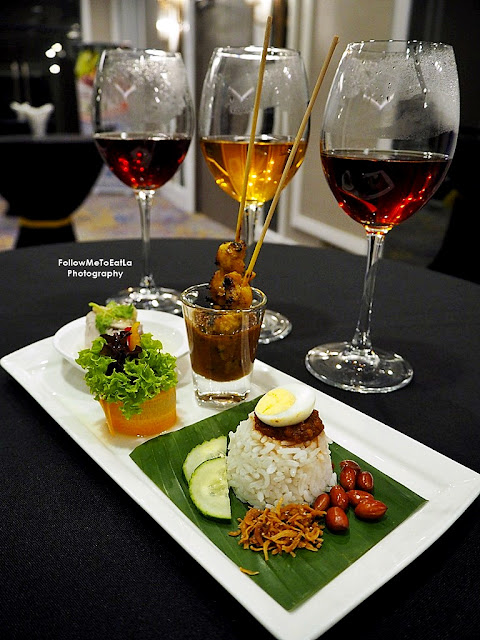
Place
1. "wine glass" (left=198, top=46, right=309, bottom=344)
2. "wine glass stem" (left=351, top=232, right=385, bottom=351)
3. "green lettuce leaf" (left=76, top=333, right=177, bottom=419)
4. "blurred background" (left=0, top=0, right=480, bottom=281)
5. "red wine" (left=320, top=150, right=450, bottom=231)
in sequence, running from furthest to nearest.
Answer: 1. "blurred background" (left=0, top=0, right=480, bottom=281)
2. "wine glass" (left=198, top=46, right=309, bottom=344)
3. "wine glass stem" (left=351, top=232, right=385, bottom=351)
4. "red wine" (left=320, top=150, right=450, bottom=231)
5. "green lettuce leaf" (left=76, top=333, right=177, bottom=419)

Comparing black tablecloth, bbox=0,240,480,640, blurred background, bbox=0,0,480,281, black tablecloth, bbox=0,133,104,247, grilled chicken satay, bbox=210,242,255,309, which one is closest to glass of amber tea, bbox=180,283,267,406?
grilled chicken satay, bbox=210,242,255,309

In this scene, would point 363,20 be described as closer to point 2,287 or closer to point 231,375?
point 2,287

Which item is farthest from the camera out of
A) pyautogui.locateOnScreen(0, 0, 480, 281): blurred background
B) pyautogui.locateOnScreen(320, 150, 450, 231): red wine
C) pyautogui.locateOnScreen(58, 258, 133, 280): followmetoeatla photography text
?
pyautogui.locateOnScreen(0, 0, 480, 281): blurred background

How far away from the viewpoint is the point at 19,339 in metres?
1.00

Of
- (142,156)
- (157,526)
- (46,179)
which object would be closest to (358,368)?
(157,526)

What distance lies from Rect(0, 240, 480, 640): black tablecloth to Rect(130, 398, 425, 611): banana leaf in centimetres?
3

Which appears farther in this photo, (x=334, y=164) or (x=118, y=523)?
(x=334, y=164)

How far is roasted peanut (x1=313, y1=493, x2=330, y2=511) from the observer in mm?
604

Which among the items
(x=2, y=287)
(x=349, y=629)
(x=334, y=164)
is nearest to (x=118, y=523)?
(x=349, y=629)


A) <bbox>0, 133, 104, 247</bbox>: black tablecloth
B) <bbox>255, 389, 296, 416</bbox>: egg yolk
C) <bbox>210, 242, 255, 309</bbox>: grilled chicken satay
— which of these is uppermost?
<bbox>210, 242, 255, 309</bbox>: grilled chicken satay

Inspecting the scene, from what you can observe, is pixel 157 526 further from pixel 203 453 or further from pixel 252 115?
pixel 252 115

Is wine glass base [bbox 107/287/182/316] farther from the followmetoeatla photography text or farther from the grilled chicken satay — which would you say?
the grilled chicken satay

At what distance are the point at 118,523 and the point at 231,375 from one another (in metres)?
0.30

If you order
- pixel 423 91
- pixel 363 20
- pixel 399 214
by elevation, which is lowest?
pixel 399 214
